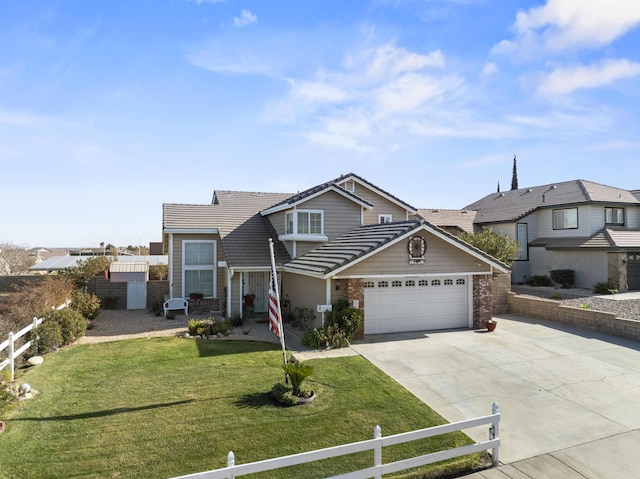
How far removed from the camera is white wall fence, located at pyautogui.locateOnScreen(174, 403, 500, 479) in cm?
547

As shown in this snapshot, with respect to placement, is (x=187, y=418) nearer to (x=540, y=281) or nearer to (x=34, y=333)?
(x=34, y=333)

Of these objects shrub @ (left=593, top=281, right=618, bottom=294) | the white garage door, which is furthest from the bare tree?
shrub @ (left=593, top=281, right=618, bottom=294)

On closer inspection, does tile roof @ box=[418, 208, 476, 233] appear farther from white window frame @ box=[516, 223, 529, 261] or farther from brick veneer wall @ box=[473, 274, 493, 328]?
brick veneer wall @ box=[473, 274, 493, 328]

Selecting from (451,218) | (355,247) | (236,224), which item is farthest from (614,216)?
(236,224)

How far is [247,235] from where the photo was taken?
68.4 feet

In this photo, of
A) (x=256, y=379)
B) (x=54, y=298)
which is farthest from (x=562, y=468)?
(x=54, y=298)

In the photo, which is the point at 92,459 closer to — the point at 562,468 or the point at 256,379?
the point at 256,379

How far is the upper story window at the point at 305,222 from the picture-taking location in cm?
1941

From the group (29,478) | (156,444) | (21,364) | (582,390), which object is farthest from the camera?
(21,364)

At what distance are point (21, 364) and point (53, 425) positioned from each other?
16.6ft

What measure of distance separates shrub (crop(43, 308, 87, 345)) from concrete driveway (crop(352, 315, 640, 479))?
9.84m

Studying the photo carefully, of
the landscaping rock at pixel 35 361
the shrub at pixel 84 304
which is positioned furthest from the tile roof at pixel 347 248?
the landscaping rock at pixel 35 361

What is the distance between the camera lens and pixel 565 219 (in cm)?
3050

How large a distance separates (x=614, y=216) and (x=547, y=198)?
4728 millimetres
